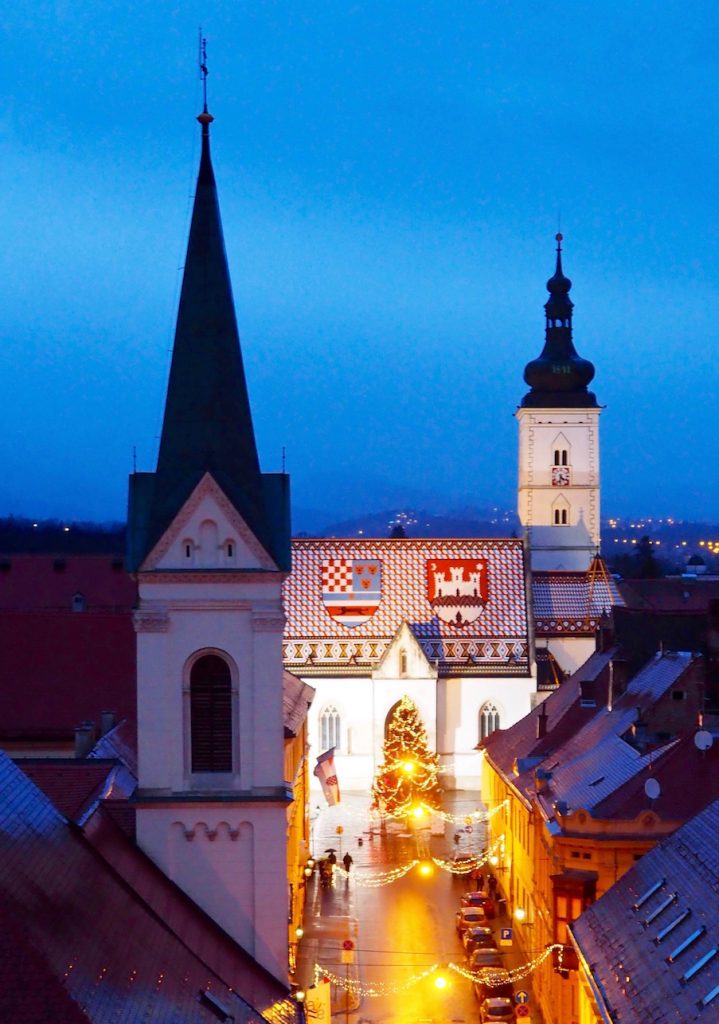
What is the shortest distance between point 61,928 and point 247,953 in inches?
321

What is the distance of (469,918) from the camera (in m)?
45.9

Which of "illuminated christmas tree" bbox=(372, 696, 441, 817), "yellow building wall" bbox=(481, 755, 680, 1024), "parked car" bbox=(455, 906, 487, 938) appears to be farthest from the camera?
"illuminated christmas tree" bbox=(372, 696, 441, 817)

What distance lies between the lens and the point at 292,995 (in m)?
26.1

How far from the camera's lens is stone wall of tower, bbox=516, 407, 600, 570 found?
9788 cm

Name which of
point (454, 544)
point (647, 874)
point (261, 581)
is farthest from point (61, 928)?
point (454, 544)

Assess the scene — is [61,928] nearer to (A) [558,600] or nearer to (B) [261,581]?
(B) [261,581]

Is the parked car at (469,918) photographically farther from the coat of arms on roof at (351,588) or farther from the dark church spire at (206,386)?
the coat of arms on roof at (351,588)

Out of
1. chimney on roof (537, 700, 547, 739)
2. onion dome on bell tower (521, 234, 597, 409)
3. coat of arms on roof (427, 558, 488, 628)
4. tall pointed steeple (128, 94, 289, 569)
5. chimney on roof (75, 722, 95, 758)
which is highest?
onion dome on bell tower (521, 234, 597, 409)

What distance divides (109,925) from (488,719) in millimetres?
52263

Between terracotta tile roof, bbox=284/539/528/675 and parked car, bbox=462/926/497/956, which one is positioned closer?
parked car, bbox=462/926/497/956

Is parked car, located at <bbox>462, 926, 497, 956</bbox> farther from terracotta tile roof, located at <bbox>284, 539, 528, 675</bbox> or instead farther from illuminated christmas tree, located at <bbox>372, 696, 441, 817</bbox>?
terracotta tile roof, located at <bbox>284, 539, 528, 675</bbox>

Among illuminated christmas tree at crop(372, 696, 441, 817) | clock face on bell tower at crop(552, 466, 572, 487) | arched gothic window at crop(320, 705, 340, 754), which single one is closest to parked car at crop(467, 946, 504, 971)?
illuminated christmas tree at crop(372, 696, 441, 817)

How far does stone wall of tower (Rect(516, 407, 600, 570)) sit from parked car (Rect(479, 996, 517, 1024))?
61072 millimetres

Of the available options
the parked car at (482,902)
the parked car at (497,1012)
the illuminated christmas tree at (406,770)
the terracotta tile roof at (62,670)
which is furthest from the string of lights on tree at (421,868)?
the parked car at (497,1012)
